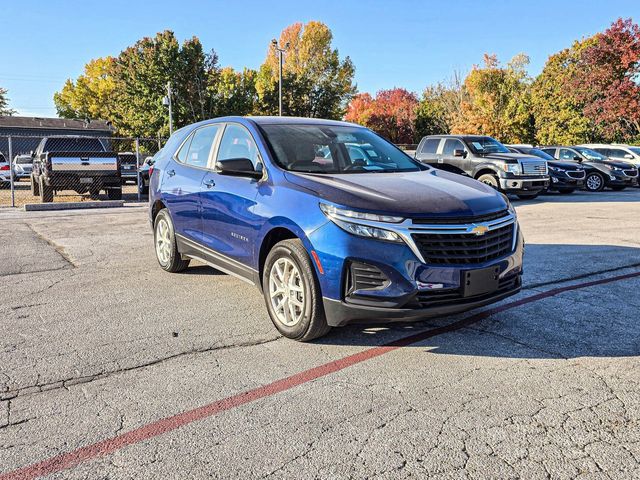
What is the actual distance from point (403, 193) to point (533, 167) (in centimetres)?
1276

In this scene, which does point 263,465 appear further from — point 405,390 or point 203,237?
point 203,237

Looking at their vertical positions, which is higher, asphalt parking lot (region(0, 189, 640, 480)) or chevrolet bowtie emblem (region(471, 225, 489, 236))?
chevrolet bowtie emblem (region(471, 225, 489, 236))

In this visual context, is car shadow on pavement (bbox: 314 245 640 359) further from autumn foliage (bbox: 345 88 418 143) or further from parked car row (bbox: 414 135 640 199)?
autumn foliage (bbox: 345 88 418 143)

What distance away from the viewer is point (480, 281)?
389 centimetres

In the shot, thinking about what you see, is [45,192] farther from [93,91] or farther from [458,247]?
[93,91]

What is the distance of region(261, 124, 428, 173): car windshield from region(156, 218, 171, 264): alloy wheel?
6.63 ft

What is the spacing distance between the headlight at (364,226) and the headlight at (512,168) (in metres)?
12.4

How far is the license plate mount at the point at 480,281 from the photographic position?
382 centimetres

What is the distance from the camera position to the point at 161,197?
252 inches

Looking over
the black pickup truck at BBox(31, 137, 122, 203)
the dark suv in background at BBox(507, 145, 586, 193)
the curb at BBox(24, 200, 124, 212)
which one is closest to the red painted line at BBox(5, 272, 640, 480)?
the curb at BBox(24, 200, 124, 212)

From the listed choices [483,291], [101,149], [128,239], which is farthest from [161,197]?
[101,149]

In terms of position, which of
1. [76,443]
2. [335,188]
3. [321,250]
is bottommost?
[76,443]

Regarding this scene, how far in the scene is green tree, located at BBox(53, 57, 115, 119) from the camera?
62250 mm

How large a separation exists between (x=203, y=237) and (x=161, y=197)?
50.6 inches
